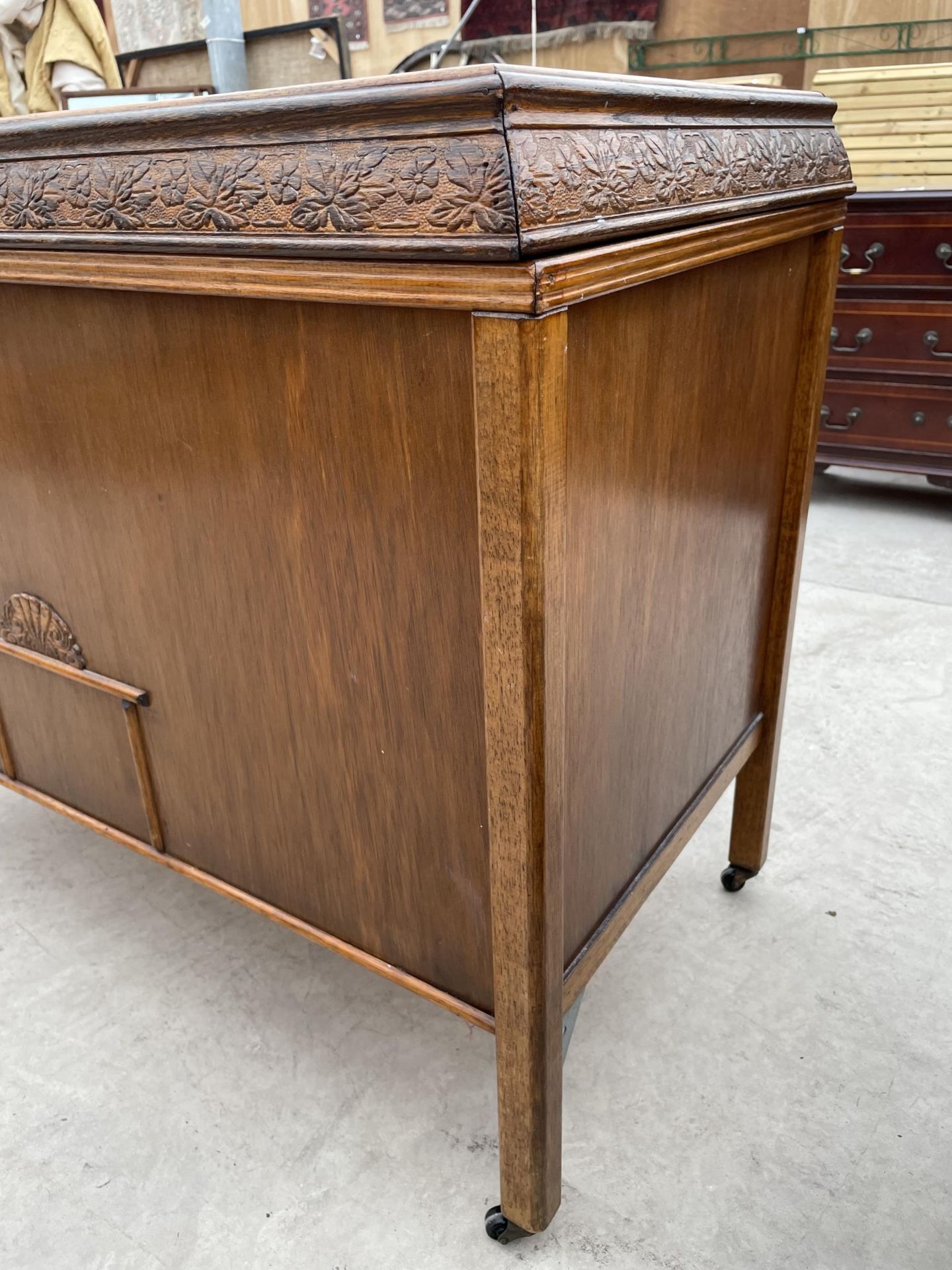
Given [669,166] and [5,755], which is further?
[5,755]

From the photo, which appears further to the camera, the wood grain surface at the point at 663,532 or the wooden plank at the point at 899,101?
the wooden plank at the point at 899,101

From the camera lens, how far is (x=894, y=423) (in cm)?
296

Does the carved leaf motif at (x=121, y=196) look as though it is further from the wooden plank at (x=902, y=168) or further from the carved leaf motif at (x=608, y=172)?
the wooden plank at (x=902, y=168)

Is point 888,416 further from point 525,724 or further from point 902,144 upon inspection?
point 525,724

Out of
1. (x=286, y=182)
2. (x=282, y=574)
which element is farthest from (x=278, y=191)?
(x=282, y=574)

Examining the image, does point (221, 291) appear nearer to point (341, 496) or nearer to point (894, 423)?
point (341, 496)

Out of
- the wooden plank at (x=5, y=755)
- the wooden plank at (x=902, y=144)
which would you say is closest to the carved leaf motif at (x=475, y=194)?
the wooden plank at (x=5, y=755)

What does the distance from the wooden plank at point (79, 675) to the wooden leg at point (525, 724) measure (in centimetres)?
51

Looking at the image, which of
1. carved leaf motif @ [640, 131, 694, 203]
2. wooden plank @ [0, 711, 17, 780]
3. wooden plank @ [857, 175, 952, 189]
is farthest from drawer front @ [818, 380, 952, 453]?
wooden plank @ [0, 711, 17, 780]

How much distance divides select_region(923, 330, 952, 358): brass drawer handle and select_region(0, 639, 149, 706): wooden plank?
2.55 metres

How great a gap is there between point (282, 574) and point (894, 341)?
2.54m

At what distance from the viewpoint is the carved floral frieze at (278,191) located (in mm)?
601

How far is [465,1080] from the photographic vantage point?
1.23m

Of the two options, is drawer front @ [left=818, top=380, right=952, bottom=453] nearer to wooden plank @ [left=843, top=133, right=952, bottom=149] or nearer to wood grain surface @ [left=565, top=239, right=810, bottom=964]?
wooden plank @ [left=843, top=133, right=952, bottom=149]
